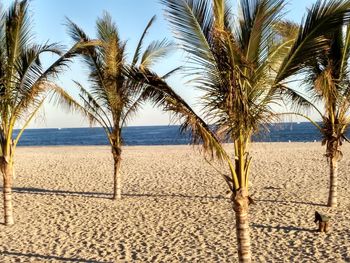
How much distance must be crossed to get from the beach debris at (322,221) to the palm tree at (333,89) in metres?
2.16

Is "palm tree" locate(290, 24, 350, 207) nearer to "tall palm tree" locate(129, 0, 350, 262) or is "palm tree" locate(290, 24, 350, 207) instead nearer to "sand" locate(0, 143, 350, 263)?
"sand" locate(0, 143, 350, 263)

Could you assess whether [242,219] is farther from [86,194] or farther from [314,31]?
[86,194]

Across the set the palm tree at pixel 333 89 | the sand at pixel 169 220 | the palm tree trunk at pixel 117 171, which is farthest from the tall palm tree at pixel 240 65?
the palm tree trunk at pixel 117 171

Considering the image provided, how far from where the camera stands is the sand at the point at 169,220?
7750mm

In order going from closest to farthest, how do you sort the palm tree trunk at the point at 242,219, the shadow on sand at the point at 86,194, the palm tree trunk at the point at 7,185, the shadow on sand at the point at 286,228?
the palm tree trunk at the point at 242,219 < the shadow on sand at the point at 286,228 < the palm tree trunk at the point at 7,185 < the shadow on sand at the point at 86,194

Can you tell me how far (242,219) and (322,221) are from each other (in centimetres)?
395

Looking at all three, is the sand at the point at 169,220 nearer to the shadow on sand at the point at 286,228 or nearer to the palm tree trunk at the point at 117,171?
the shadow on sand at the point at 286,228

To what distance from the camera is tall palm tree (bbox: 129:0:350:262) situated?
4.60m

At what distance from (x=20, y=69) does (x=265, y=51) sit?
594 cm

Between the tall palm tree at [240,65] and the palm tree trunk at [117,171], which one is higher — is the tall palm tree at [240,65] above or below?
above

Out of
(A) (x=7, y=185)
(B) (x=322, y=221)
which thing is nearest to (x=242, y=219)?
(B) (x=322, y=221)

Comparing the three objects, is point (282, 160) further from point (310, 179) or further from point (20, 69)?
point (20, 69)

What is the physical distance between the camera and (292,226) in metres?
9.20

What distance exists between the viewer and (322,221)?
8523 mm
